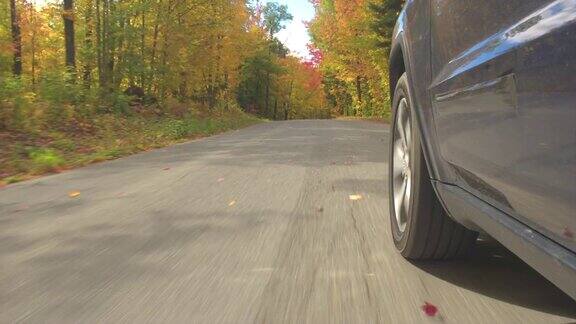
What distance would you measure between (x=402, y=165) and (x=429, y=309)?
1.20 meters

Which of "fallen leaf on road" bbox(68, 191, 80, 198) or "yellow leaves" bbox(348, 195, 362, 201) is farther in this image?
"fallen leaf on road" bbox(68, 191, 80, 198)

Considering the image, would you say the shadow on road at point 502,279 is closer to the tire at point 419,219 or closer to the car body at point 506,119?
the tire at point 419,219

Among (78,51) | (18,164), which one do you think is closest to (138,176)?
(18,164)

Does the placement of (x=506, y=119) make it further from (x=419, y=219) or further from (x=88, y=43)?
(x=88, y=43)

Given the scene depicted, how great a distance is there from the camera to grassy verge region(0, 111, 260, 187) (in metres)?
8.29

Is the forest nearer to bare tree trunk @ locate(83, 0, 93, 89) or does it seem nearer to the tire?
bare tree trunk @ locate(83, 0, 93, 89)

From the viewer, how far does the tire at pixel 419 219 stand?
285 cm

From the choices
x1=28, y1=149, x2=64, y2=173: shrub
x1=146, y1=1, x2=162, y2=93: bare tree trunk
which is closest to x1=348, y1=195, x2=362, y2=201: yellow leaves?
x1=28, y1=149, x2=64, y2=173: shrub

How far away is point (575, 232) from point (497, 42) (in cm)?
77

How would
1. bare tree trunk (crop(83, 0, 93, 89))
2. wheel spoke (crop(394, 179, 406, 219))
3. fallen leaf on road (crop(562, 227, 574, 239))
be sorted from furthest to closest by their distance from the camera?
bare tree trunk (crop(83, 0, 93, 89)) → wheel spoke (crop(394, 179, 406, 219)) → fallen leaf on road (crop(562, 227, 574, 239))

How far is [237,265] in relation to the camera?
10.5 ft

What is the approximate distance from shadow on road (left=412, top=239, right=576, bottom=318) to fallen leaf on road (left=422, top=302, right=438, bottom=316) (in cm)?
28

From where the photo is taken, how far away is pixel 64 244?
3.73 m

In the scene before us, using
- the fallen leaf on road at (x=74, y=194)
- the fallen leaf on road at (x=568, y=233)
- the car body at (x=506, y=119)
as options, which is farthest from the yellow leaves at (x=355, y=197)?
the fallen leaf on road at (x=568, y=233)
